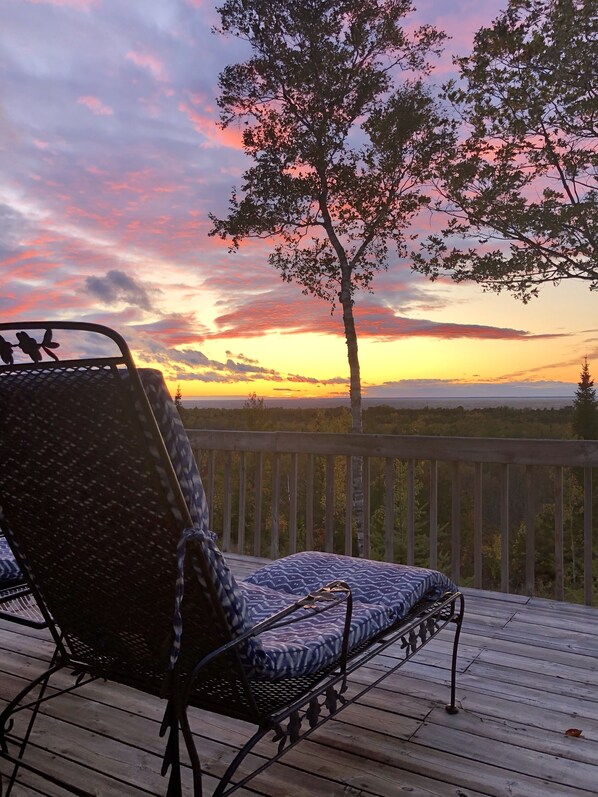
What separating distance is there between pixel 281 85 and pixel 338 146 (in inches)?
57.5

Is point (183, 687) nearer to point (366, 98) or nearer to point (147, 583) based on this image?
point (147, 583)

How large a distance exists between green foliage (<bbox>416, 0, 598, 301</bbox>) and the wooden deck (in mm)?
9234

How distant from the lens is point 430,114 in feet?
37.2

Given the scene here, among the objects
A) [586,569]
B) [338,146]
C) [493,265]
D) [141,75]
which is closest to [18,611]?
[586,569]

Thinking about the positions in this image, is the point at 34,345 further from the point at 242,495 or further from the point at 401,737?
the point at 242,495

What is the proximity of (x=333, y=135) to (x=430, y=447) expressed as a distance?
934 centimetres

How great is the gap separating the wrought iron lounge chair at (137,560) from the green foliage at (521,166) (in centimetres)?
1027

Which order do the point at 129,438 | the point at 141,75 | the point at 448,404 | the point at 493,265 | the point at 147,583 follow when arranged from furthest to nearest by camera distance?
the point at 448,404
the point at 493,265
the point at 141,75
the point at 147,583
the point at 129,438

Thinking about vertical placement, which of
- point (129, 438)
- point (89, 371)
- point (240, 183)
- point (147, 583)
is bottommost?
point (147, 583)

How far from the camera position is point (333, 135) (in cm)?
1166

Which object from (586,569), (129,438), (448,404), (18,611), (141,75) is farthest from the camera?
(448,404)

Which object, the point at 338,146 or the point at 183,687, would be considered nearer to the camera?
the point at 183,687

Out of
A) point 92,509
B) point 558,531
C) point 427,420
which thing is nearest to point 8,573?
point 92,509

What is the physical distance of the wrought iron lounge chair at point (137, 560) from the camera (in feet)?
4.33
